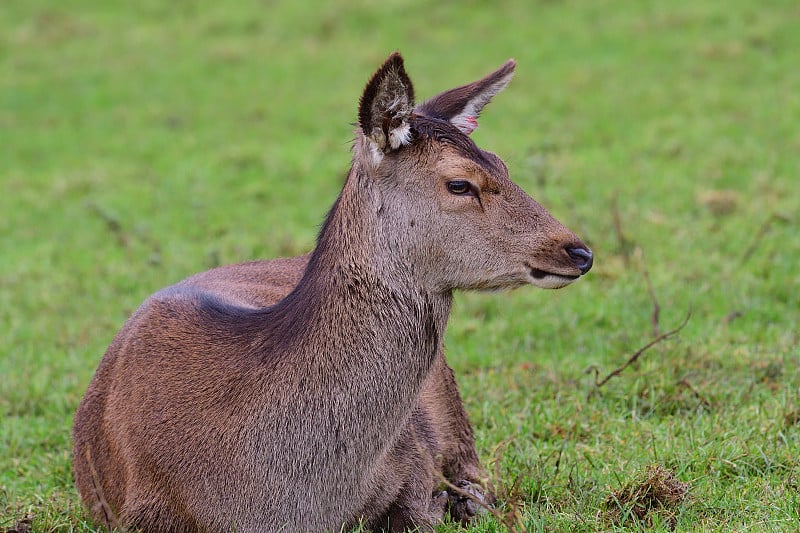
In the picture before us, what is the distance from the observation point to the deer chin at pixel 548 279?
391 centimetres

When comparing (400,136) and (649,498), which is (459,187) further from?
(649,498)

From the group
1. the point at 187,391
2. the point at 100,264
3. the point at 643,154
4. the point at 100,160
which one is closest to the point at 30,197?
the point at 100,160

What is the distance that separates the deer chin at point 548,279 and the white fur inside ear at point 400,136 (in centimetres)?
63

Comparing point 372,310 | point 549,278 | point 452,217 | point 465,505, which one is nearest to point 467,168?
point 452,217

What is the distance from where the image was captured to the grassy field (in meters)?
5.03

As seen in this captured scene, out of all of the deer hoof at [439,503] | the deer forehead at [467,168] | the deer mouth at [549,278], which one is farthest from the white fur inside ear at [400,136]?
the deer hoof at [439,503]

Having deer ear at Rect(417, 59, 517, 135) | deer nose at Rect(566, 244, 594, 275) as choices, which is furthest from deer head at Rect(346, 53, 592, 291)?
deer ear at Rect(417, 59, 517, 135)

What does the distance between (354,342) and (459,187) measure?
65 centimetres

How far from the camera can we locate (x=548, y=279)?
155 inches

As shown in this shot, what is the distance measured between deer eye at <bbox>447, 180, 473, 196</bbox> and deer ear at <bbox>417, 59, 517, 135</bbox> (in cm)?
34

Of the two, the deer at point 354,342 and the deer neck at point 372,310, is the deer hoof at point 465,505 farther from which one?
the deer neck at point 372,310

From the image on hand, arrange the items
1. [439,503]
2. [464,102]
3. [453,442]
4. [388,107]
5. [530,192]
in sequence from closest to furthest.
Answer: [388,107] → [464,102] → [439,503] → [453,442] → [530,192]

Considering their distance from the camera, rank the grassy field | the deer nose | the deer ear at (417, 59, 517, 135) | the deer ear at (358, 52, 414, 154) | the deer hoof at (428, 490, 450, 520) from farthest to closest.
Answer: the grassy field < the deer hoof at (428, 490, 450, 520) < the deer ear at (417, 59, 517, 135) < the deer nose < the deer ear at (358, 52, 414, 154)

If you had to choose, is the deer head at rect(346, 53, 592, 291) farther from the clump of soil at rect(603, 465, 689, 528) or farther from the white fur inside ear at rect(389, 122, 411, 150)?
the clump of soil at rect(603, 465, 689, 528)
